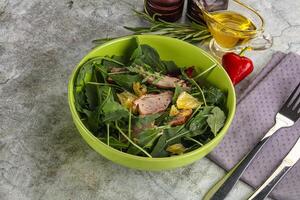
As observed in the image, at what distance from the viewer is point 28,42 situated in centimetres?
97

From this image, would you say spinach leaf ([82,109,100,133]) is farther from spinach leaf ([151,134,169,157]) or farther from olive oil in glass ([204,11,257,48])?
olive oil in glass ([204,11,257,48])

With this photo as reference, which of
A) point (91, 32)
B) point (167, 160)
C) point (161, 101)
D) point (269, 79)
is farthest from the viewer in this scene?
point (91, 32)

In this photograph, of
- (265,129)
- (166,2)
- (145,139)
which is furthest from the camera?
(166,2)

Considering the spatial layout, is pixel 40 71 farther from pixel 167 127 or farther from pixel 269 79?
pixel 269 79

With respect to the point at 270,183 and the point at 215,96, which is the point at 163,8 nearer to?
the point at 215,96

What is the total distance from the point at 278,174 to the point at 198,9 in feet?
1.33

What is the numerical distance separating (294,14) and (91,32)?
0.47m

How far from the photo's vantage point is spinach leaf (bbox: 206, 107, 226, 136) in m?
0.72

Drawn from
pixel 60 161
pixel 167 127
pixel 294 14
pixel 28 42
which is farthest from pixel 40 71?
pixel 294 14

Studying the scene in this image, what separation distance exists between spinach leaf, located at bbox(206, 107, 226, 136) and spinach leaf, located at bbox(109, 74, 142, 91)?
0.46 ft

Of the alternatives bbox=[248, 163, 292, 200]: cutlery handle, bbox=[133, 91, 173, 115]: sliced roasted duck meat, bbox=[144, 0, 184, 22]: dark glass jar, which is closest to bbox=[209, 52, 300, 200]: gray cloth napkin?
bbox=[248, 163, 292, 200]: cutlery handle

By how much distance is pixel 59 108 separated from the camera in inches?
33.5

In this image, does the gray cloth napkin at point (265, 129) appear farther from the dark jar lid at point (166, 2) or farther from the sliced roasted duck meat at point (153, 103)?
the dark jar lid at point (166, 2)

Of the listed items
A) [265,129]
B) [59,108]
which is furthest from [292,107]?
[59,108]
